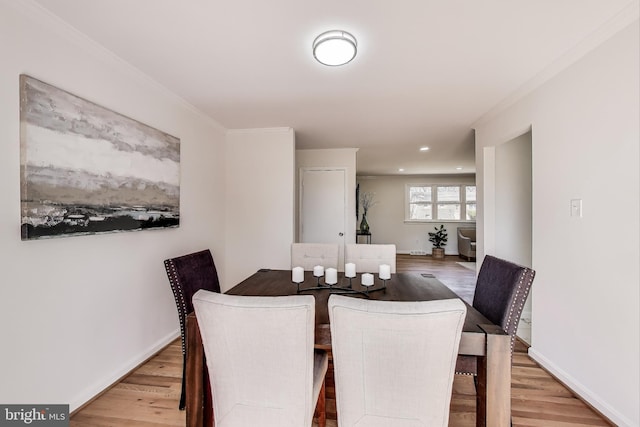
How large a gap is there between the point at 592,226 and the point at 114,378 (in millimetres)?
3390

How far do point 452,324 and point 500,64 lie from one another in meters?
2.07

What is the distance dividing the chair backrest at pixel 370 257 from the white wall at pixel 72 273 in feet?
5.60

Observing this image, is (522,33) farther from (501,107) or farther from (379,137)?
(379,137)

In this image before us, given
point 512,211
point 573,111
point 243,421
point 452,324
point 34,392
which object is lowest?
point 34,392

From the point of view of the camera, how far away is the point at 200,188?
316 cm

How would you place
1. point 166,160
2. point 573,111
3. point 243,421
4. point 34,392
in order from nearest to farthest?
point 243,421 < point 34,392 < point 573,111 < point 166,160

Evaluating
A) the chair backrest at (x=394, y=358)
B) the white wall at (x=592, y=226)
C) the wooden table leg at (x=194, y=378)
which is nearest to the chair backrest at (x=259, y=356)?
the chair backrest at (x=394, y=358)

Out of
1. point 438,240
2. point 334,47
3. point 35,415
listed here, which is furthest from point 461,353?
point 438,240

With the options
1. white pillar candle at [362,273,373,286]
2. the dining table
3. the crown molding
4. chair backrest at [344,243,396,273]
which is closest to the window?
the crown molding

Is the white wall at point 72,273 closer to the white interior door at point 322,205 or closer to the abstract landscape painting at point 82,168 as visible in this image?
the abstract landscape painting at point 82,168

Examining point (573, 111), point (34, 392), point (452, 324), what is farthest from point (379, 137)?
point (34, 392)

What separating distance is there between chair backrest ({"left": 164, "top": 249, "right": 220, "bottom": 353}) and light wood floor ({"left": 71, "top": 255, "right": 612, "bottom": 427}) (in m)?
0.47

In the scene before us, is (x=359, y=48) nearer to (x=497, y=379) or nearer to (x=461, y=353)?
(x=461, y=353)

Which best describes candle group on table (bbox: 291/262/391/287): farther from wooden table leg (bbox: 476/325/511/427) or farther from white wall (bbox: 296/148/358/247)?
white wall (bbox: 296/148/358/247)
